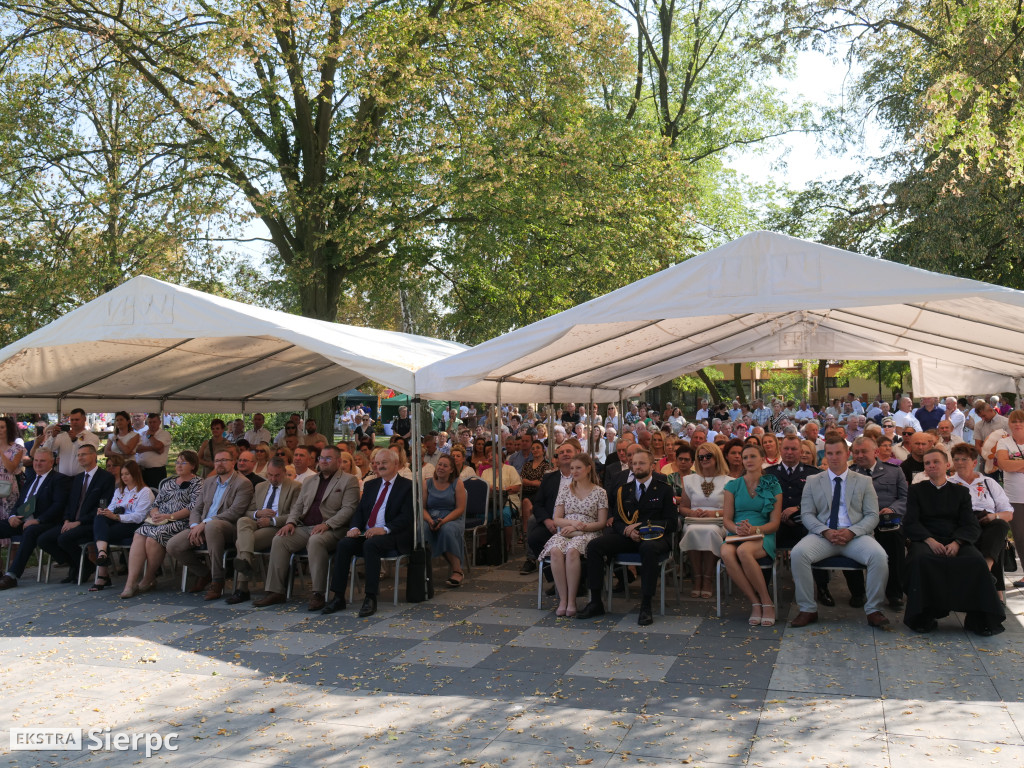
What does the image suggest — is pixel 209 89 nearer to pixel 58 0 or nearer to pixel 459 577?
pixel 58 0

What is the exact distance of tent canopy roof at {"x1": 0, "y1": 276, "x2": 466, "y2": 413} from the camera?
329 inches

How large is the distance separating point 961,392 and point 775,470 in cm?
681

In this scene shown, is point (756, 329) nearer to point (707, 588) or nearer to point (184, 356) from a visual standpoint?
point (707, 588)

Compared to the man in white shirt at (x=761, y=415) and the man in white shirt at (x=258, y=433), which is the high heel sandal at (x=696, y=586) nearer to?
the man in white shirt at (x=258, y=433)

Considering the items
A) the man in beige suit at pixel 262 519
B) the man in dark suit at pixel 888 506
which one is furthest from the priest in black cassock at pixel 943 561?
the man in beige suit at pixel 262 519

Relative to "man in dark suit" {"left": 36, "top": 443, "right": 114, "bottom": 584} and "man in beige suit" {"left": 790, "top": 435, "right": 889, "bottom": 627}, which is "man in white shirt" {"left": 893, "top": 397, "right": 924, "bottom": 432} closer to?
"man in beige suit" {"left": 790, "top": 435, "right": 889, "bottom": 627}

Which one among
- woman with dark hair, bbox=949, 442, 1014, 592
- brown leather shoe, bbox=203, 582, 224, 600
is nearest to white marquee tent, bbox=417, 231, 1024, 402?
woman with dark hair, bbox=949, 442, 1014, 592

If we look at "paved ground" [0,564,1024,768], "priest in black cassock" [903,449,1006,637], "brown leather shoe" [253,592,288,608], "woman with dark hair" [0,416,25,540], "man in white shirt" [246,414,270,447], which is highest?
"man in white shirt" [246,414,270,447]

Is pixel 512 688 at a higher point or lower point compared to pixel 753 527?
lower

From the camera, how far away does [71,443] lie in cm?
1035

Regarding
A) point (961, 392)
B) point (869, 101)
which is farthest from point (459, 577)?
point (869, 101)

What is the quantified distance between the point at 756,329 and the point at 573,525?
212 inches

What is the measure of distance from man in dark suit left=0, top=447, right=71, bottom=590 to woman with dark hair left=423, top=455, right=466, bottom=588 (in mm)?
3867

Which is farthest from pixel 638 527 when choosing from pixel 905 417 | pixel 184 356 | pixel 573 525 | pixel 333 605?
pixel 905 417
